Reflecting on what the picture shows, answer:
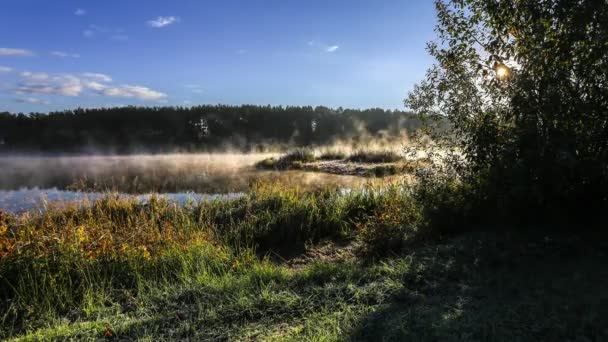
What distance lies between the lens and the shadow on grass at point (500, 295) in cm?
326

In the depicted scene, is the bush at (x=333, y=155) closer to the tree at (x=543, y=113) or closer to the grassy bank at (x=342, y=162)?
the grassy bank at (x=342, y=162)

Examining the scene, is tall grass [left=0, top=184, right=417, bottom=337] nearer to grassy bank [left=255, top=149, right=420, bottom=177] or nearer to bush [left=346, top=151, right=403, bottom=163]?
grassy bank [left=255, top=149, right=420, bottom=177]

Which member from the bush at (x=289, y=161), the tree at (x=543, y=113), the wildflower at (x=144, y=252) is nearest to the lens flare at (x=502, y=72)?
Result: the tree at (x=543, y=113)

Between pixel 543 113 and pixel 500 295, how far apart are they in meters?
2.43

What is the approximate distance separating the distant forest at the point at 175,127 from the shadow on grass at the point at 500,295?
152 feet

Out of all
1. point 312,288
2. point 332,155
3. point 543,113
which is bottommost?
point 312,288

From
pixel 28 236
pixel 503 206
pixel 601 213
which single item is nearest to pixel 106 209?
pixel 28 236

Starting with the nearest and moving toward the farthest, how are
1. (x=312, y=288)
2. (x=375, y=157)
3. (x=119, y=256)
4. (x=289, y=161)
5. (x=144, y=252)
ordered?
(x=312, y=288) < (x=119, y=256) < (x=144, y=252) < (x=375, y=157) < (x=289, y=161)

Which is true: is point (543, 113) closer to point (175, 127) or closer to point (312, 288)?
point (312, 288)

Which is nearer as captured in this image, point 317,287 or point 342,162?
point 317,287

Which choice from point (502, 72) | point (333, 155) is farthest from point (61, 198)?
point (333, 155)

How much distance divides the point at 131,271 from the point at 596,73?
633 centimetres

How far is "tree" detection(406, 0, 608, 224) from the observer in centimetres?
496

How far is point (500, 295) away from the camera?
3.90 meters
